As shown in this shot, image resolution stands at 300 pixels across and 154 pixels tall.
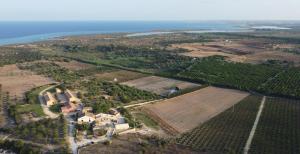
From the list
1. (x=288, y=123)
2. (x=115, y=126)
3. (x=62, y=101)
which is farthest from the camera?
(x=62, y=101)

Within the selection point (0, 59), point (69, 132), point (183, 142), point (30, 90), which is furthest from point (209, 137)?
point (0, 59)

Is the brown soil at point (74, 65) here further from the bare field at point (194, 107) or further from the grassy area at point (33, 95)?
the bare field at point (194, 107)

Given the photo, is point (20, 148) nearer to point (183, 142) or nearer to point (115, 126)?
point (115, 126)

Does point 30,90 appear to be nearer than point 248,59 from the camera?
Yes

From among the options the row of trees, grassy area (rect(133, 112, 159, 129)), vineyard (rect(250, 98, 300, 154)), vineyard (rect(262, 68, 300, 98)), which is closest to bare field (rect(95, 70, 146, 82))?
grassy area (rect(133, 112, 159, 129))

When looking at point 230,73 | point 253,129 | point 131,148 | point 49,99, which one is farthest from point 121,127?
point 230,73

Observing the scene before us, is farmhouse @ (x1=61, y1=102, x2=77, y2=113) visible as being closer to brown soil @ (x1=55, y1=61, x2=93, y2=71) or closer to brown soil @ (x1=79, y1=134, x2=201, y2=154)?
brown soil @ (x1=79, y1=134, x2=201, y2=154)

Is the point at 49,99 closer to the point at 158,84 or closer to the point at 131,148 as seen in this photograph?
the point at 131,148
